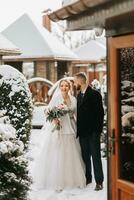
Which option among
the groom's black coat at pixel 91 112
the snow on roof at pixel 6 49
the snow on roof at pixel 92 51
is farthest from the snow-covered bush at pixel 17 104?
the snow on roof at pixel 92 51

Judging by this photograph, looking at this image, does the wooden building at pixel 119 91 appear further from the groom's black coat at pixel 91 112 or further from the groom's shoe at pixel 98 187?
the groom's shoe at pixel 98 187

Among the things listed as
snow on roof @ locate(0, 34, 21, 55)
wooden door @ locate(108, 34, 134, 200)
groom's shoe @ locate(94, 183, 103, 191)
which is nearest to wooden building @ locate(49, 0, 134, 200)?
wooden door @ locate(108, 34, 134, 200)

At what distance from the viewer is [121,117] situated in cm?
636

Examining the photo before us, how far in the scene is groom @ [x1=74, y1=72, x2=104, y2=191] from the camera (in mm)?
9227

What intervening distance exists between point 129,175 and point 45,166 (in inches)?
144

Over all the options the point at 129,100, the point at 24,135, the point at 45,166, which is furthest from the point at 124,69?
the point at 24,135

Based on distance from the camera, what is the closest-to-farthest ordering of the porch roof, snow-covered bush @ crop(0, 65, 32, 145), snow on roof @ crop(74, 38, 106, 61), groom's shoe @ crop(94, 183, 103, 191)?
1. the porch roof
2. groom's shoe @ crop(94, 183, 103, 191)
3. snow-covered bush @ crop(0, 65, 32, 145)
4. snow on roof @ crop(74, 38, 106, 61)

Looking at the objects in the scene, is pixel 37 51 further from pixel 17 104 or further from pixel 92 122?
pixel 92 122

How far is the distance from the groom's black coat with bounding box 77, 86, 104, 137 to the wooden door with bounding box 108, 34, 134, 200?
8.68 ft

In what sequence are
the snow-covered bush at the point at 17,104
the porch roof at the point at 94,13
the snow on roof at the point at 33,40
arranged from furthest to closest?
the snow on roof at the point at 33,40, the snow-covered bush at the point at 17,104, the porch roof at the point at 94,13

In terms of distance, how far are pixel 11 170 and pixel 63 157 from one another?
3341 millimetres

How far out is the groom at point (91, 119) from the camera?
923 centimetres

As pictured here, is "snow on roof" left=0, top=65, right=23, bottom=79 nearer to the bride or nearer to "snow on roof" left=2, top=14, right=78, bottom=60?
the bride

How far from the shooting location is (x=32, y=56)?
1228 inches
